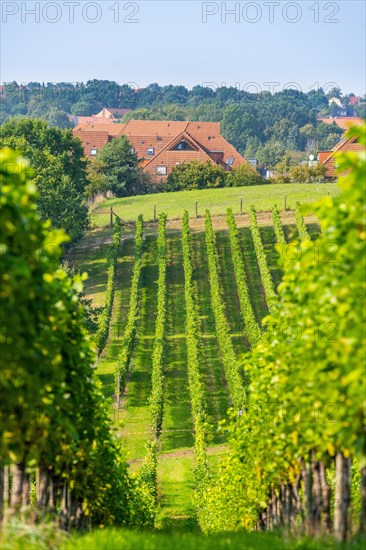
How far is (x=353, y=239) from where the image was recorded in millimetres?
11602

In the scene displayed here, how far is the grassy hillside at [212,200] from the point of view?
79188mm

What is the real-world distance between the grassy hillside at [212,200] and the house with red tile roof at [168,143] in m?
32.0

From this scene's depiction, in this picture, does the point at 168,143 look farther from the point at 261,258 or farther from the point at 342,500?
the point at 342,500

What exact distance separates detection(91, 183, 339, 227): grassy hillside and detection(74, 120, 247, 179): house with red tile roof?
32.0 metres

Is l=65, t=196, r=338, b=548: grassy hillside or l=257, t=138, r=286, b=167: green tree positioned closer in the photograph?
l=65, t=196, r=338, b=548: grassy hillside

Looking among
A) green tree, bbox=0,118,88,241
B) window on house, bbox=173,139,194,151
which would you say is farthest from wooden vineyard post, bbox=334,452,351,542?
window on house, bbox=173,139,194,151

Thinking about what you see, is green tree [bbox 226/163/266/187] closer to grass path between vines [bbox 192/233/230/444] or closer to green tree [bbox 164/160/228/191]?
green tree [bbox 164/160/228/191]

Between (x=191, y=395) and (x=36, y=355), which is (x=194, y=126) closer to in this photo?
(x=191, y=395)

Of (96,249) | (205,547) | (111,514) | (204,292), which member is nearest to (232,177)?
(96,249)

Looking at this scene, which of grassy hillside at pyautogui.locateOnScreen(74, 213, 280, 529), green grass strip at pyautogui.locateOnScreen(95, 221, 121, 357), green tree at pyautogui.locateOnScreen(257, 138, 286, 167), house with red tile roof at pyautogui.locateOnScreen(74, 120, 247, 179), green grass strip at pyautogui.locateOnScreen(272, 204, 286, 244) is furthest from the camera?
green tree at pyautogui.locateOnScreen(257, 138, 286, 167)

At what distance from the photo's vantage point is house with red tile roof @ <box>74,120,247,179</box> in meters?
126

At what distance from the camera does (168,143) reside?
431 feet

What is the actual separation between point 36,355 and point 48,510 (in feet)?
15.7

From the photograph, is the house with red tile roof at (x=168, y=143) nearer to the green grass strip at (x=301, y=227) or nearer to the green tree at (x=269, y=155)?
the green tree at (x=269, y=155)
